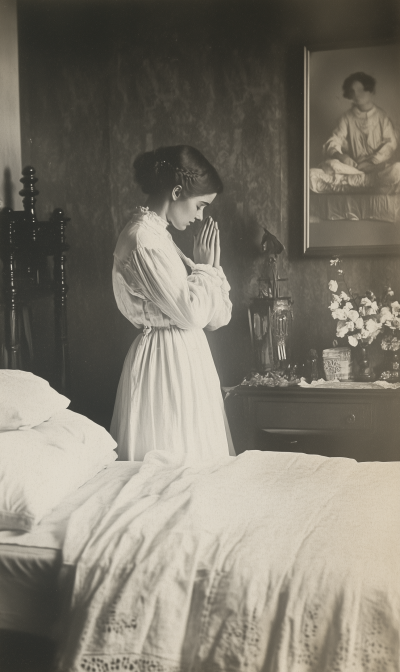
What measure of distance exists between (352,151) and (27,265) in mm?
1883

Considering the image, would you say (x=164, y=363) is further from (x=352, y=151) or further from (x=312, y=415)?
(x=352, y=151)

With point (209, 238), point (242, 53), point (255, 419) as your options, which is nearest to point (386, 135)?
point (242, 53)

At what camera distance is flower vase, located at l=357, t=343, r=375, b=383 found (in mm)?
3516

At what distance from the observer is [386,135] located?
3.67 metres

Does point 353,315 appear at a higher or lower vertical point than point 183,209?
lower

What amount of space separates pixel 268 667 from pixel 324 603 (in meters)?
0.20

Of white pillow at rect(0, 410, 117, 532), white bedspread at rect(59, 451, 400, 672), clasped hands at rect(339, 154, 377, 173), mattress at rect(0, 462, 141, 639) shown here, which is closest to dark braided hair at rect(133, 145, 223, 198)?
clasped hands at rect(339, 154, 377, 173)

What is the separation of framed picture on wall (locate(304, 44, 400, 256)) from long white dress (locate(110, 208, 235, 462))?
101 cm

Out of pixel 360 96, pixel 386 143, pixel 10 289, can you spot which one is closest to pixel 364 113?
pixel 360 96

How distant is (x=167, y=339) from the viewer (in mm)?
3061

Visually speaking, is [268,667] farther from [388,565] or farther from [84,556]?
[84,556]

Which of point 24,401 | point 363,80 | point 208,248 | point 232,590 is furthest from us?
point 363,80

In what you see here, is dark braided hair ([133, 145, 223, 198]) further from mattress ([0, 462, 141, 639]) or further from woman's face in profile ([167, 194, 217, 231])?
mattress ([0, 462, 141, 639])

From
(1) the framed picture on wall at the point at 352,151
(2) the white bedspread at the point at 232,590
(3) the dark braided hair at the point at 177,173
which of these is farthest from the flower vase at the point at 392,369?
(2) the white bedspread at the point at 232,590
